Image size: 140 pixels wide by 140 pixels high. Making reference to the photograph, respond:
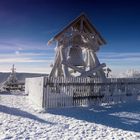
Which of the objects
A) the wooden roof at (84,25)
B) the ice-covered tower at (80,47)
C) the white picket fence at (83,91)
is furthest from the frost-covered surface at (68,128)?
the wooden roof at (84,25)

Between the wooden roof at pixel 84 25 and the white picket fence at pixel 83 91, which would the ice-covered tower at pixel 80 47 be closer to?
the wooden roof at pixel 84 25

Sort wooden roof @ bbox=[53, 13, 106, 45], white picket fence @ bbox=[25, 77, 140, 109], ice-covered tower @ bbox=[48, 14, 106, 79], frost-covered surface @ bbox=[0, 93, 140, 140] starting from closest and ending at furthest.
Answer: frost-covered surface @ bbox=[0, 93, 140, 140] < white picket fence @ bbox=[25, 77, 140, 109] < wooden roof @ bbox=[53, 13, 106, 45] < ice-covered tower @ bbox=[48, 14, 106, 79]

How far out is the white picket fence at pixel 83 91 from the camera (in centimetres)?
1134

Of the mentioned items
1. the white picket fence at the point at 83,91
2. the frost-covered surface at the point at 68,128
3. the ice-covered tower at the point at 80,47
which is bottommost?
the frost-covered surface at the point at 68,128

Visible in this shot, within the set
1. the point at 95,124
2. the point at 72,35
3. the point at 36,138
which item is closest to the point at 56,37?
the point at 72,35

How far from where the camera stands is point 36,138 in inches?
238

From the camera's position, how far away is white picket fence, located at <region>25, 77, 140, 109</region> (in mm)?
11336

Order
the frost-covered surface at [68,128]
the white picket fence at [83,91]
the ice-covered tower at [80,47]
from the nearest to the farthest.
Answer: the frost-covered surface at [68,128]
the white picket fence at [83,91]
the ice-covered tower at [80,47]

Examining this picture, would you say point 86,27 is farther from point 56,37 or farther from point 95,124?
point 95,124

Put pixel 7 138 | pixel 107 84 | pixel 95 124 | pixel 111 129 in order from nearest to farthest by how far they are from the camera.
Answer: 1. pixel 7 138
2. pixel 111 129
3. pixel 95 124
4. pixel 107 84

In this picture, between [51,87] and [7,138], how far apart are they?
5.66 m

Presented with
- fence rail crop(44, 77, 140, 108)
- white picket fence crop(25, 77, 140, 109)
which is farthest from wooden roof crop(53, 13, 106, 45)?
fence rail crop(44, 77, 140, 108)

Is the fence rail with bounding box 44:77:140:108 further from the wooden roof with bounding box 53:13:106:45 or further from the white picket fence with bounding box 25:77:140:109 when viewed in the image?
the wooden roof with bounding box 53:13:106:45

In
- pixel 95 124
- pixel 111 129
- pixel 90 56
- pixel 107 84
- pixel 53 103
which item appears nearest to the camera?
pixel 111 129
